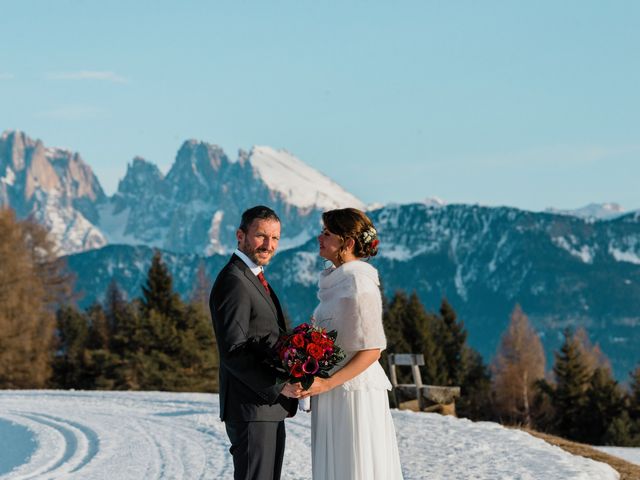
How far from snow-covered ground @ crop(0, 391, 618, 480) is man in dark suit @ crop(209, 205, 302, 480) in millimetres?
4257

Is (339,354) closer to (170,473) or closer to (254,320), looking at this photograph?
(254,320)

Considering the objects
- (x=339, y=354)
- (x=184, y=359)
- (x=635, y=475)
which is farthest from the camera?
(x=184, y=359)

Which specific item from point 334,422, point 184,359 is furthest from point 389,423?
point 184,359

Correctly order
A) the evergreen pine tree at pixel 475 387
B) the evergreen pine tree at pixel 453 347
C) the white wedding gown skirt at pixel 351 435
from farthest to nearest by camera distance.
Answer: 1. the evergreen pine tree at pixel 453 347
2. the evergreen pine tree at pixel 475 387
3. the white wedding gown skirt at pixel 351 435

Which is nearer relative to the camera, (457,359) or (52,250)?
(52,250)

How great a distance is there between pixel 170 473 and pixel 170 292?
33505 millimetres

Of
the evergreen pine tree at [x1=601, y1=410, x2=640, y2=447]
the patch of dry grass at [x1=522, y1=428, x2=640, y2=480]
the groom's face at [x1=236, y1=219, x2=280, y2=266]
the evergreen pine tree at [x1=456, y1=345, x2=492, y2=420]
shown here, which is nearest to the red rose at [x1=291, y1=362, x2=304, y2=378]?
the groom's face at [x1=236, y1=219, x2=280, y2=266]

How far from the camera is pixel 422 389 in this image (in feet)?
56.9

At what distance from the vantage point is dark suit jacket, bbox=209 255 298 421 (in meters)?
5.88

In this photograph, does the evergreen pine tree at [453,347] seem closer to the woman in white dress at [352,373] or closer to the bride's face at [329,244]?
the woman in white dress at [352,373]

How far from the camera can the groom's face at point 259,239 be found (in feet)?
19.9

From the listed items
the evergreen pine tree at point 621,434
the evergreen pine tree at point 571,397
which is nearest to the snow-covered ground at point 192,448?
the evergreen pine tree at point 621,434

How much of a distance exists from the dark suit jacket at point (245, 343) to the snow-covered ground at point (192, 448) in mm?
4352

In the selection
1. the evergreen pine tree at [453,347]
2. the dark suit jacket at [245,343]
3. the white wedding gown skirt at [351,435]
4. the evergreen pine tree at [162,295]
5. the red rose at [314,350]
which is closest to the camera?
the red rose at [314,350]
